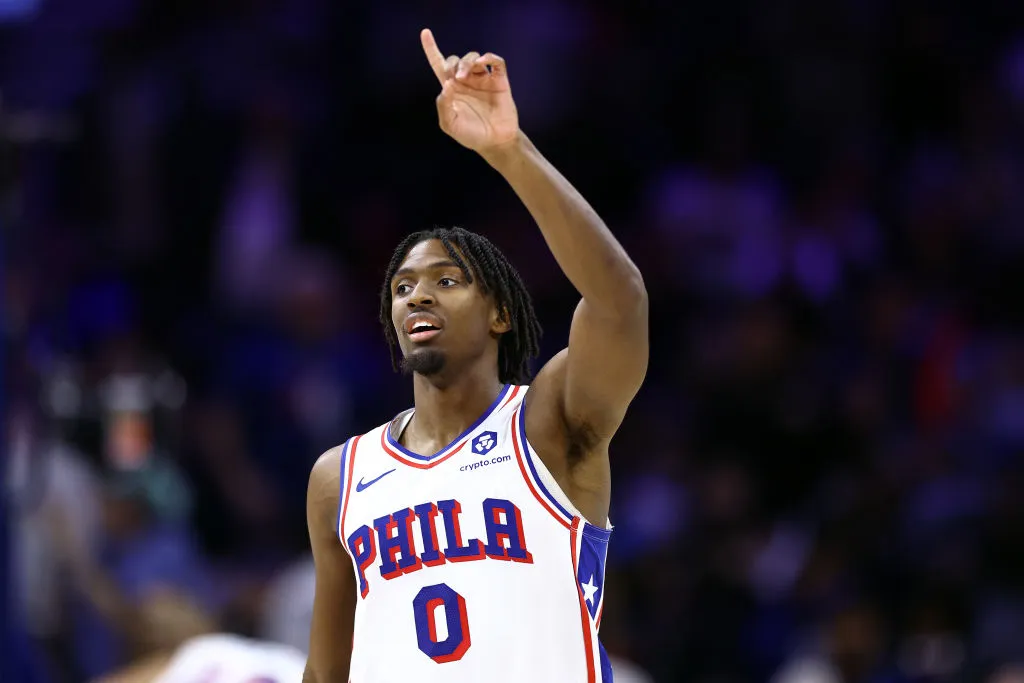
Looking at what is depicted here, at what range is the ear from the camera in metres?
3.72

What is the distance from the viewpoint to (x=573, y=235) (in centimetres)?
322

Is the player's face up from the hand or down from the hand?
down

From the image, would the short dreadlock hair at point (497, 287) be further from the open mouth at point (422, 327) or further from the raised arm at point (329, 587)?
the raised arm at point (329, 587)

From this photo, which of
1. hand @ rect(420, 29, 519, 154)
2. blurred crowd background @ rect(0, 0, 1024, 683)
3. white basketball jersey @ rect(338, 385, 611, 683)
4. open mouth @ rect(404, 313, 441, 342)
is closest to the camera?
hand @ rect(420, 29, 519, 154)

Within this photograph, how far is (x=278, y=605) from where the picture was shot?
780cm

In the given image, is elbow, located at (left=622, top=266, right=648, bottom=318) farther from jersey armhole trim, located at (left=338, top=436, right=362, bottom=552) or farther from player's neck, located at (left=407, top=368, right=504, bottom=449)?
jersey armhole trim, located at (left=338, top=436, right=362, bottom=552)

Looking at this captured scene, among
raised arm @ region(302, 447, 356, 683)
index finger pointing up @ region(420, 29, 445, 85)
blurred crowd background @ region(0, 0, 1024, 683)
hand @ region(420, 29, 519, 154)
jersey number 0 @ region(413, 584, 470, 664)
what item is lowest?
jersey number 0 @ region(413, 584, 470, 664)

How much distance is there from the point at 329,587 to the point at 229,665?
1668 mm

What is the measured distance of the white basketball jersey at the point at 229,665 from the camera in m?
5.20

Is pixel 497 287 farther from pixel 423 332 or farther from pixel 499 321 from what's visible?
pixel 423 332

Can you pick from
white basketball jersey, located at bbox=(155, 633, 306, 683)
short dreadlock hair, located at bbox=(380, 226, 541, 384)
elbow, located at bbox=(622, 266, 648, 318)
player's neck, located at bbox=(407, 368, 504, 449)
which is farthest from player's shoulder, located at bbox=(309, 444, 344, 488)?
white basketball jersey, located at bbox=(155, 633, 306, 683)

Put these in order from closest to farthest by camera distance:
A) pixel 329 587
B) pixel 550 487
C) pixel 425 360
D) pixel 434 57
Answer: pixel 434 57 → pixel 550 487 → pixel 425 360 → pixel 329 587

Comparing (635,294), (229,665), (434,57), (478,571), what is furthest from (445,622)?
(229,665)

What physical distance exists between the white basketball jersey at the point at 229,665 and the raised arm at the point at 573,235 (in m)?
2.28
